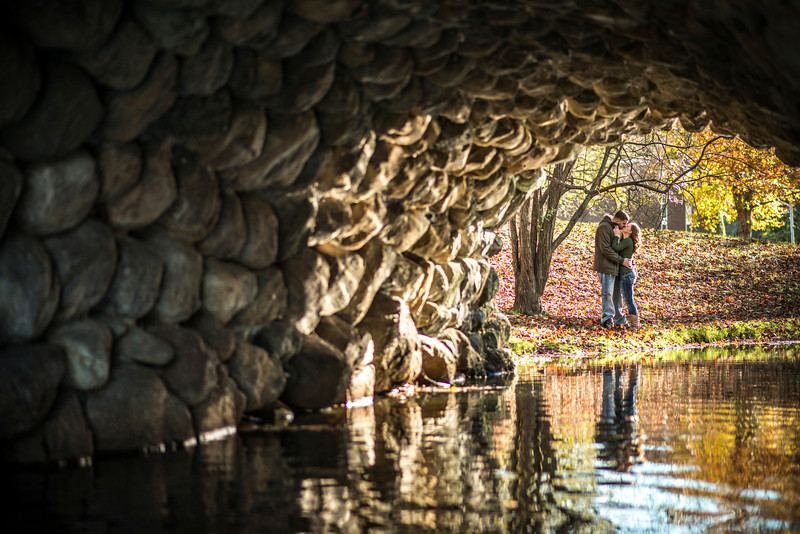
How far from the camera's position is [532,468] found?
4.77 metres

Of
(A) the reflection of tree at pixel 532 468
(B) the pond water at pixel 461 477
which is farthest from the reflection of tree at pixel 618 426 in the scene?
(A) the reflection of tree at pixel 532 468

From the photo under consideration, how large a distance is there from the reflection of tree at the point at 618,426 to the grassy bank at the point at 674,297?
490 cm

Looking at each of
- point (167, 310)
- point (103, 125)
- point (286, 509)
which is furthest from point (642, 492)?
point (103, 125)

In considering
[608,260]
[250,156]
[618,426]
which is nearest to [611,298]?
[608,260]

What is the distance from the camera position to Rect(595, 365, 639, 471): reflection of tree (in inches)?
198

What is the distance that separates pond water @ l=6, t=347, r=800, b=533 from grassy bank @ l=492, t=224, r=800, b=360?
289 inches

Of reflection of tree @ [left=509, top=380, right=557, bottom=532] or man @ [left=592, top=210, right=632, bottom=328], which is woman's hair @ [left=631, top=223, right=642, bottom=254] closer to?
man @ [left=592, top=210, right=632, bottom=328]

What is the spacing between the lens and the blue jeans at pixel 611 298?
15.9 m

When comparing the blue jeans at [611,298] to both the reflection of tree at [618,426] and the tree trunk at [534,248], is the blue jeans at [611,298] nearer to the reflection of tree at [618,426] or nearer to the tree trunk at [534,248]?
the tree trunk at [534,248]

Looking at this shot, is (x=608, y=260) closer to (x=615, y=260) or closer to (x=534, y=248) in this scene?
(x=615, y=260)

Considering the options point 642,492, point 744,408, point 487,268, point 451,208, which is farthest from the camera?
point 487,268

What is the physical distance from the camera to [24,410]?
14.5 ft

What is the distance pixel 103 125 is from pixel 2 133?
59cm

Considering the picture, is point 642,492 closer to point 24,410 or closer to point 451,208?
point 24,410
